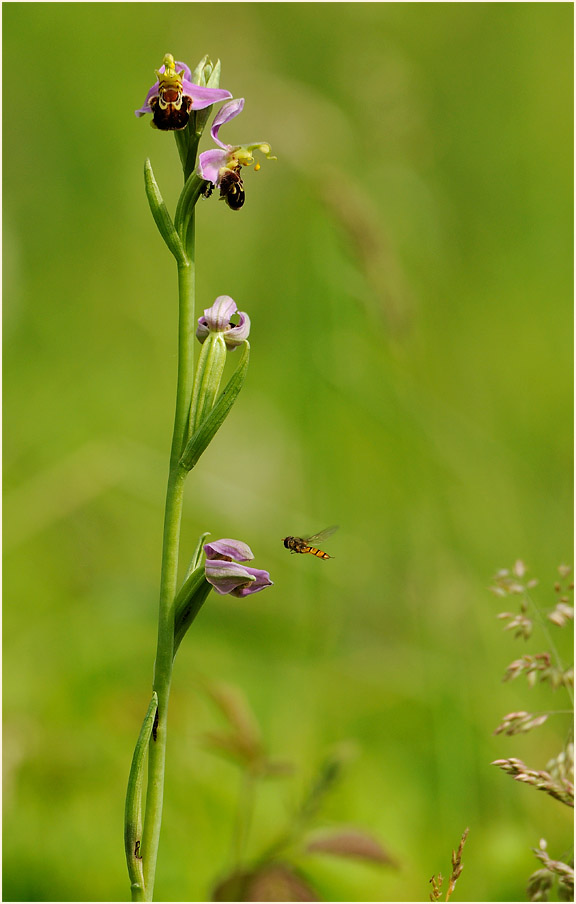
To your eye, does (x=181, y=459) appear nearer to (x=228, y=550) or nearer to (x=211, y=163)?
(x=228, y=550)

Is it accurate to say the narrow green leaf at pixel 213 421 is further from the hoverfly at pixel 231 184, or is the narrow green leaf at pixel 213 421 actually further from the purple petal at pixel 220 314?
the hoverfly at pixel 231 184

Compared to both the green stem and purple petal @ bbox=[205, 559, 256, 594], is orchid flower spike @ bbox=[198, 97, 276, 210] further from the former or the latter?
purple petal @ bbox=[205, 559, 256, 594]

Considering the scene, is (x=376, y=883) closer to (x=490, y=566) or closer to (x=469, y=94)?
(x=490, y=566)

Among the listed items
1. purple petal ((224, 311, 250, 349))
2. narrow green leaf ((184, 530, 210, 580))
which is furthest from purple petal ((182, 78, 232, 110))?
narrow green leaf ((184, 530, 210, 580))

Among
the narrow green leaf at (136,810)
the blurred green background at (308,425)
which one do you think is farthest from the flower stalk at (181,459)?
the blurred green background at (308,425)

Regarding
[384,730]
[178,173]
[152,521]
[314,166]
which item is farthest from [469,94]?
[384,730]

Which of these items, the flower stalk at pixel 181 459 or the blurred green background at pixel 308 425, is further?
the blurred green background at pixel 308 425
